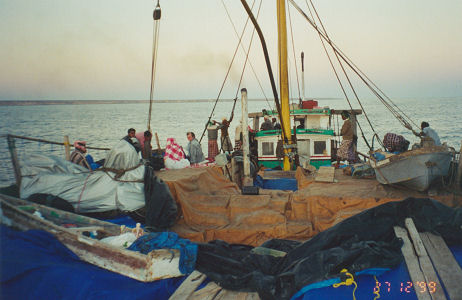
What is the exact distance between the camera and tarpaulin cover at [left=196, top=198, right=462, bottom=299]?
11.4ft

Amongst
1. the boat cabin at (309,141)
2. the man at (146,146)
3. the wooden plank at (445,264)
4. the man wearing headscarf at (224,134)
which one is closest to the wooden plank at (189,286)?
the wooden plank at (445,264)

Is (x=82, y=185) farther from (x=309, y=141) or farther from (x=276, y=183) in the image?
(x=309, y=141)

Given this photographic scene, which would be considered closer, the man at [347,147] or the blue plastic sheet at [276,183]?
the blue plastic sheet at [276,183]

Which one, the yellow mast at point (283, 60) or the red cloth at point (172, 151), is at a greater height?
the yellow mast at point (283, 60)

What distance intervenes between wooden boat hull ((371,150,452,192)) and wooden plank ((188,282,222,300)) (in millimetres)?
4180

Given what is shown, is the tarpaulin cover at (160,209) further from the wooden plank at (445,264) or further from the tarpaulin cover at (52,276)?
the wooden plank at (445,264)

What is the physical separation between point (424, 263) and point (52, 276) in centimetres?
420

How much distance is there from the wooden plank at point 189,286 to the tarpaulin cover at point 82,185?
2722 millimetres

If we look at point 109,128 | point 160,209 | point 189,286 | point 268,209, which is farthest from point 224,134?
point 109,128

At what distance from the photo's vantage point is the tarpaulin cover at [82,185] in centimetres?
628

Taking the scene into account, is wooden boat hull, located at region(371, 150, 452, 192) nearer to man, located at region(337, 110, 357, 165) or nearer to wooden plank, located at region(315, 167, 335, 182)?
wooden plank, located at region(315, 167, 335, 182)

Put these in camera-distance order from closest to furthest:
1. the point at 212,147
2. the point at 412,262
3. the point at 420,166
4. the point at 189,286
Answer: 1. the point at 412,262
2. the point at 189,286
3. the point at 420,166
4. the point at 212,147

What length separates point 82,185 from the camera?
21.1 feet
